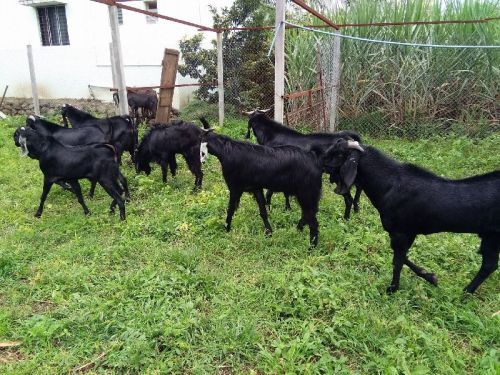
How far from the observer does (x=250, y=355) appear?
9.96 ft

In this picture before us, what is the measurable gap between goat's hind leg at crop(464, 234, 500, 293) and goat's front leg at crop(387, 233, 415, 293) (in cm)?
62

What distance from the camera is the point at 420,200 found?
3.48m

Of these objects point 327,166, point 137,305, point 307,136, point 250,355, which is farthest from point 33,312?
point 307,136

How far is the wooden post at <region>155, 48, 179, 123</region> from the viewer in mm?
10133

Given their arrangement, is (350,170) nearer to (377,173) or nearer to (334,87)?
(377,173)

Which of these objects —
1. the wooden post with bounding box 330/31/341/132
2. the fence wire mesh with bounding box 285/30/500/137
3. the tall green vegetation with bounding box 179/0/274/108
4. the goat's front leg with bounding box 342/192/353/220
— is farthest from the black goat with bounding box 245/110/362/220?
the tall green vegetation with bounding box 179/0/274/108

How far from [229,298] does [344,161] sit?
1686 mm

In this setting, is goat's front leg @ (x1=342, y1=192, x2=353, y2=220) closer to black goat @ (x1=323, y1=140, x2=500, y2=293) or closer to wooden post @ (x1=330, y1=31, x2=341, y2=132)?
black goat @ (x1=323, y1=140, x2=500, y2=293)

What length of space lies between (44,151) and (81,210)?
995 millimetres

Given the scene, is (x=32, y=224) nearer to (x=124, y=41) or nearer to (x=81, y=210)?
(x=81, y=210)

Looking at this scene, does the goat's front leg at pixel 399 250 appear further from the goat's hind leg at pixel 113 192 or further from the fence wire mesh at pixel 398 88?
the fence wire mesh at pixel 398 88

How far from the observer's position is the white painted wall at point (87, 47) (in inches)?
496

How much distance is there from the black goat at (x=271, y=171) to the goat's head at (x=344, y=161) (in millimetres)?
525

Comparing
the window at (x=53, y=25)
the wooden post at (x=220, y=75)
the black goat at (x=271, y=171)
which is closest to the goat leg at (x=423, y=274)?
the black goat at (x=271, y=171)
